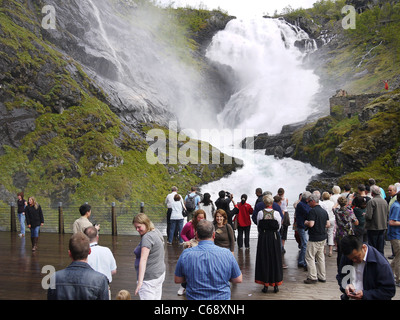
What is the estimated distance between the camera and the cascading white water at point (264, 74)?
1922 inches

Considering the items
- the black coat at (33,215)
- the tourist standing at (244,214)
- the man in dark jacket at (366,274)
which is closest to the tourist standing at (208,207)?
the tourist standing at (244,214)

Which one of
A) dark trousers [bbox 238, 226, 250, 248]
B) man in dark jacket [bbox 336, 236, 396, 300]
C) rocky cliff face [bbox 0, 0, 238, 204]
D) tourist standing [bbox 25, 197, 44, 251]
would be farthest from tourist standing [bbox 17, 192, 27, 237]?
man in dark jacket [bbox 336, 236, 396, 300]

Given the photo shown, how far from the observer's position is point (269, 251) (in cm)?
765

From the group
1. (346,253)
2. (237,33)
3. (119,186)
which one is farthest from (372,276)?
(237,33)

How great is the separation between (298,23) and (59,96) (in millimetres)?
56290

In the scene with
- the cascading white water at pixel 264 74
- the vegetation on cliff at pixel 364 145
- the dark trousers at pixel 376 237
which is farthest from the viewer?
the cascading white water at pixel 264 74

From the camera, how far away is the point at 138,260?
17.9ft

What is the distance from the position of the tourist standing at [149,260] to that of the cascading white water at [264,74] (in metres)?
41.0

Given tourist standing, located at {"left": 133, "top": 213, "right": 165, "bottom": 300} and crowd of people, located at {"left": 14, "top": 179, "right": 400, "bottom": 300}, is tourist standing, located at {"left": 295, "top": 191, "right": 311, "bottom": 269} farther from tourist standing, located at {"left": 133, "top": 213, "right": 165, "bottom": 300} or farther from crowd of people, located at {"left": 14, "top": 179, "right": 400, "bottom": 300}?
tourist standing, located at {"left": 133, "top": 213, "right": 165, "bottom": 300}

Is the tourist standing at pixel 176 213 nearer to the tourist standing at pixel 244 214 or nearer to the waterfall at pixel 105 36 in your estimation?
the tourist standing at pixel 244 214

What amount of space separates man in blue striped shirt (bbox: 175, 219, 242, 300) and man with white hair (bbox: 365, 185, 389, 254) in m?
5.48

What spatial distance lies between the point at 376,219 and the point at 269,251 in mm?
2850

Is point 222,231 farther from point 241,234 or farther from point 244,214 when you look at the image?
point 241,234

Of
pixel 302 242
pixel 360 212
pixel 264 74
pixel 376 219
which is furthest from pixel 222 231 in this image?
pixel 264 74
